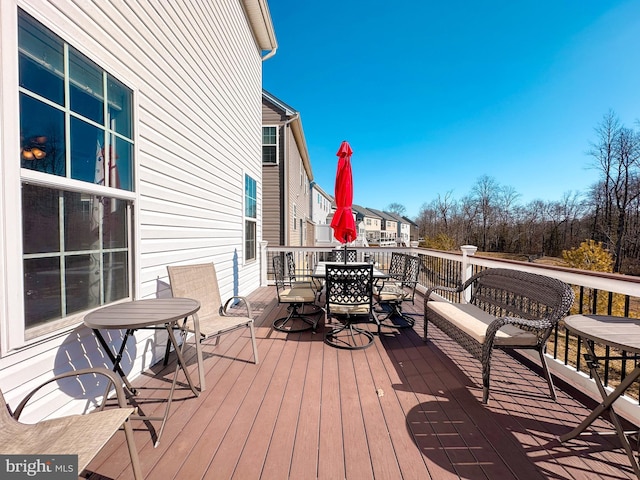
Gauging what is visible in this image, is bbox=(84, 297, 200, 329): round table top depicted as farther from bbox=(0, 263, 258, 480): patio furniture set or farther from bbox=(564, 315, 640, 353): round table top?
bbox=(564, 315, 640, 353): round table top

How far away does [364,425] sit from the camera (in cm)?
182

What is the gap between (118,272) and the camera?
2.29 metres

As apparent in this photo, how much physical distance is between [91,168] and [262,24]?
5883mm

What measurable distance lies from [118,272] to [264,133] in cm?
849

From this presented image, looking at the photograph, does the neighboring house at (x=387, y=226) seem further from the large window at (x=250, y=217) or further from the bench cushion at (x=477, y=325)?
the bench cushion at (x=477, y=325)

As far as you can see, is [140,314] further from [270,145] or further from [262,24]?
[270,145]

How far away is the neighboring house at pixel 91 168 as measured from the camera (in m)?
1.46

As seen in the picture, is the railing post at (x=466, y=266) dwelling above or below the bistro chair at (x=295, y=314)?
above

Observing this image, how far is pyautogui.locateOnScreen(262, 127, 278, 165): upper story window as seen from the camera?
9633mm

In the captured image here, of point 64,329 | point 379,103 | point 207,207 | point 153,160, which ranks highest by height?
point 379,103

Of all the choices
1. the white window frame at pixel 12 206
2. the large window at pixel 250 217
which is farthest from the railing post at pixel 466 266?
the white window frame at pixel 12 206

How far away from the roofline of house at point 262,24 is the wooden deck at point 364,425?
659 centimetres

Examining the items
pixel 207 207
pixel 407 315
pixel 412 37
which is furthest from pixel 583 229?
pixel 207 207

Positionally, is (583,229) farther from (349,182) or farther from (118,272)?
(118,272)
